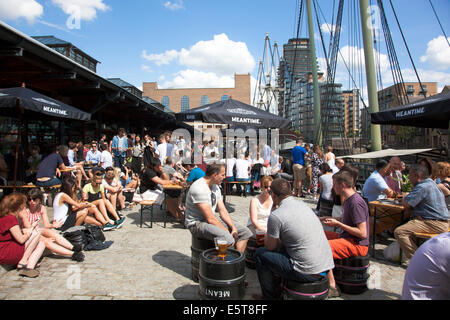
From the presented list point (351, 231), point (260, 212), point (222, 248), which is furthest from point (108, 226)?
point (351, 231)

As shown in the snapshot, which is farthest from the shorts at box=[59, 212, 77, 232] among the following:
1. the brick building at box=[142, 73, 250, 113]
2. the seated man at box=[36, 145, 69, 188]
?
the brick building at box=[142, 73, 250, 113]

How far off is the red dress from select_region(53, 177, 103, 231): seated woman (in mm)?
1262

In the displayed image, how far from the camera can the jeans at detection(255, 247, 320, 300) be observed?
2.86m

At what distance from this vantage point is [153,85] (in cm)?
7269

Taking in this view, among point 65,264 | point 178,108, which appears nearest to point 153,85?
point 178,108

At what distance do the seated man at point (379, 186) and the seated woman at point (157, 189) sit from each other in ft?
13.0

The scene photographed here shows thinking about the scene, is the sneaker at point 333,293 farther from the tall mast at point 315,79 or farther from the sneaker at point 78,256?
the tall mast at point 315,79

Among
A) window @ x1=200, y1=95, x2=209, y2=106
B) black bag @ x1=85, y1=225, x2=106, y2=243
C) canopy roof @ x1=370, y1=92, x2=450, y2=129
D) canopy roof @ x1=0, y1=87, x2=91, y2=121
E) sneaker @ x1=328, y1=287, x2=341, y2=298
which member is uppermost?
window @ x1=200, y1=95, x2=209, y2=106

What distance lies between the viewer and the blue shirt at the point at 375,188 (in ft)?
18.0

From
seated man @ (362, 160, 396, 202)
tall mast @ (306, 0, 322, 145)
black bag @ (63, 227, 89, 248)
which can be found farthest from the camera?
tall mast @ (306, 0, 322, 145)

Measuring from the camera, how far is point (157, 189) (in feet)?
21.9

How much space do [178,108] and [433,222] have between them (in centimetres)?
7176

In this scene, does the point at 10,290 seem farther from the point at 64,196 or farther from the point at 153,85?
the point at 153,85

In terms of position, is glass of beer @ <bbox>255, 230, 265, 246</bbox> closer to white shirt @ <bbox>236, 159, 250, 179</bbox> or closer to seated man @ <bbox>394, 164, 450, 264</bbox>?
seated man @ <bbox>394, 164, 450, 264</bbox>
